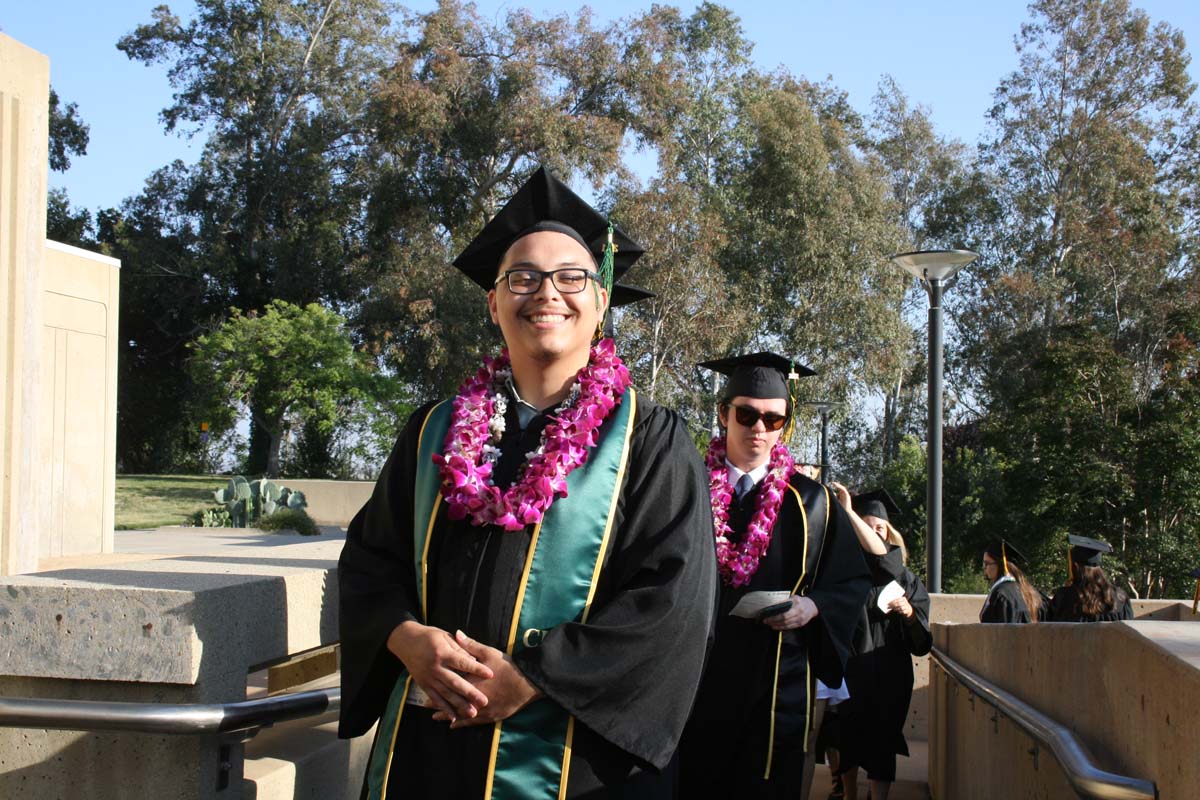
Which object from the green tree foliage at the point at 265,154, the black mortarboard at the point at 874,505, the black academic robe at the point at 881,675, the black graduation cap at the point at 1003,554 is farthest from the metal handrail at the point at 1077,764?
the green tree foliage at the point at 265,154

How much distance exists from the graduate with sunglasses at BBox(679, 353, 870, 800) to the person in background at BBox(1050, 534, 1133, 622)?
3.78 metres

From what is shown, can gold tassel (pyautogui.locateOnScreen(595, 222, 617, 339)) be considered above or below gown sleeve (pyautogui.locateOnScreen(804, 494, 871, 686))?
above

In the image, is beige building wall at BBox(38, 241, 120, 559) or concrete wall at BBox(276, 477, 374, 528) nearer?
beige building wall at BBox(38, 241, 120, 559)

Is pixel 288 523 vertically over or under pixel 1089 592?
under

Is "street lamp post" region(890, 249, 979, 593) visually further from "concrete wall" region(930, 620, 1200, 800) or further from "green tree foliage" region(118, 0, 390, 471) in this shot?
"green tree foliage" region(118, 0, 390, 471)

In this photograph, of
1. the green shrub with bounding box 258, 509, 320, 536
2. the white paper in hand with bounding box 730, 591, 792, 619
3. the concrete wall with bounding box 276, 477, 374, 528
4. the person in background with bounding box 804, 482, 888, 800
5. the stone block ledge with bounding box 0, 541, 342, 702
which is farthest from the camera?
the concrete wall with bounding box 276, 477, 374, 528

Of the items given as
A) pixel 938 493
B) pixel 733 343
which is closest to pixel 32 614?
pixel 938 493

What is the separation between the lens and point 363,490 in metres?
27.3

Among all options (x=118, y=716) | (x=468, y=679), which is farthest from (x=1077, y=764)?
(x=118, y=716)

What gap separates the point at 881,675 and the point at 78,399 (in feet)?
38.6

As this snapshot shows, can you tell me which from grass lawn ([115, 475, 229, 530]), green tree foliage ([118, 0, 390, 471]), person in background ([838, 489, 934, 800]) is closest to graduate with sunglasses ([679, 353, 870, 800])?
person in background ([838, 489, 934, 800])

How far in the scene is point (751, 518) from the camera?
4438 millimetres

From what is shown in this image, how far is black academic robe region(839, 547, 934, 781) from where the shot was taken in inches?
289

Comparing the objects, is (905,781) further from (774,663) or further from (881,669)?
(774,663)
